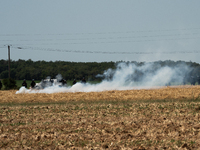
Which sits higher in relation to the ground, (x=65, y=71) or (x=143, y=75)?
(x=65, y=71)

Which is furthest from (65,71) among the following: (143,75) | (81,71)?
(143,75)

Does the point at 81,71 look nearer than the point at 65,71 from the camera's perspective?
Yes

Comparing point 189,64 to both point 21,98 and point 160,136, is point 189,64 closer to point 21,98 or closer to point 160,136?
point 21,98

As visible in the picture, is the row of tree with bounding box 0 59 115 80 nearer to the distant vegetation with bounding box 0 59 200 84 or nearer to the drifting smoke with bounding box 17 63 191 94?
the distant vegetation with bounding box 0 59 200 84

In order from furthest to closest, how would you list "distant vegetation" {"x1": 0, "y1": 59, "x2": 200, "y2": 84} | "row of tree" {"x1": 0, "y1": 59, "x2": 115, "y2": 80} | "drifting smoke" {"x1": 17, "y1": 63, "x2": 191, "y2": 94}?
"row of tree" {"x1": 0, "y1": 59, "x2": 115, "y2": 80}, "distant vegetation" {"x1": 0, "y1": 59, "x2": 200, "y2": 84}, "drifting smoke" {"x1": 17, "y1": 63, "x2": 191, "y2": 94}

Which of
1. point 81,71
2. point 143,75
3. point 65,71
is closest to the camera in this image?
point 143,75

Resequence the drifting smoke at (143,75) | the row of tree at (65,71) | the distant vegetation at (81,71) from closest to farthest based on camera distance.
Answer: the drifting smoke at (143,75) → the distant vegetation at (81,71) → the row of tree at (65,71)

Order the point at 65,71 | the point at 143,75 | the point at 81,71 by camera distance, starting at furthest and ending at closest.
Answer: the point at 65,71 < the point at 81,71 < the point at 143,75

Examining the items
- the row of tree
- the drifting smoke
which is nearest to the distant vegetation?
the row of tree

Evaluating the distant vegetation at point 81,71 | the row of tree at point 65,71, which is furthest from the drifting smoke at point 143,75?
the row of tree at point 65,71

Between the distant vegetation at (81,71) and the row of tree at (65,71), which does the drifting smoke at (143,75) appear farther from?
the row of tree at (65,71)

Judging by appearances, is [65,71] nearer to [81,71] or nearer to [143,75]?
[81,71]

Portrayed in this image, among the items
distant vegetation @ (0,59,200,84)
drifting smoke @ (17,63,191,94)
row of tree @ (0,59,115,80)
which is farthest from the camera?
row of tree @ (0,59,115,80)

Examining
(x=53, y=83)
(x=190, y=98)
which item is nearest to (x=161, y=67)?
(x=53, y=83)
